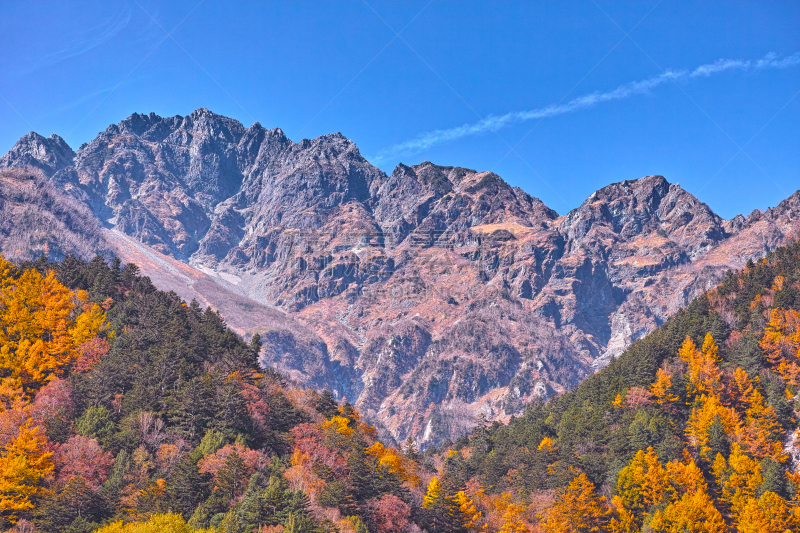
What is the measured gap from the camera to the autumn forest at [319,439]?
7669cm

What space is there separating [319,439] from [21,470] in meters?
43.6

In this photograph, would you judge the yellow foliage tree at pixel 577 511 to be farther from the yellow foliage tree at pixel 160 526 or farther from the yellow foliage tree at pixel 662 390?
the yellow foliage tree at pixel 160 526

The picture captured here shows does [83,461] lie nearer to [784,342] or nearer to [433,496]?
[433,496]

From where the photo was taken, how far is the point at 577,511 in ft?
361

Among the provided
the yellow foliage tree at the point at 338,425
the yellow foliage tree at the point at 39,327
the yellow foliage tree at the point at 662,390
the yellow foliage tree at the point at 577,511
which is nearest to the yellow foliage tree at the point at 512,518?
the yellow foliage tree at the point at 577,511

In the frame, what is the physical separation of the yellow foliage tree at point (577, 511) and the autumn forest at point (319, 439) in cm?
37

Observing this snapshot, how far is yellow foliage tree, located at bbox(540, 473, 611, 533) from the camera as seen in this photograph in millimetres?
108125

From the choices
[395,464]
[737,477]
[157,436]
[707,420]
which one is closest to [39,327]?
[157,436]

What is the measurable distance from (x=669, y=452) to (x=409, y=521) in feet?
203

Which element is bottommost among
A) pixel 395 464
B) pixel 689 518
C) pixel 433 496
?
pixel 433 496

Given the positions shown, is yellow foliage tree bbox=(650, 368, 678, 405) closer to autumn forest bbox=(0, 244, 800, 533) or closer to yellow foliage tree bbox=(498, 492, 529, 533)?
autumn forest bbox=(0, 244, 800, 533)

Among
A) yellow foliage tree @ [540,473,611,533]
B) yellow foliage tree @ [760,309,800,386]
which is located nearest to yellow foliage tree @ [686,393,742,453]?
yellow foliage tree @ [760,309,800,386]

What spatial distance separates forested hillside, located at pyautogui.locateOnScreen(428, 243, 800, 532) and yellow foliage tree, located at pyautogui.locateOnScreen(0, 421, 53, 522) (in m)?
57.9

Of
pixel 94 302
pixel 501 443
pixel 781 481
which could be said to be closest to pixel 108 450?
pixel 94 302
